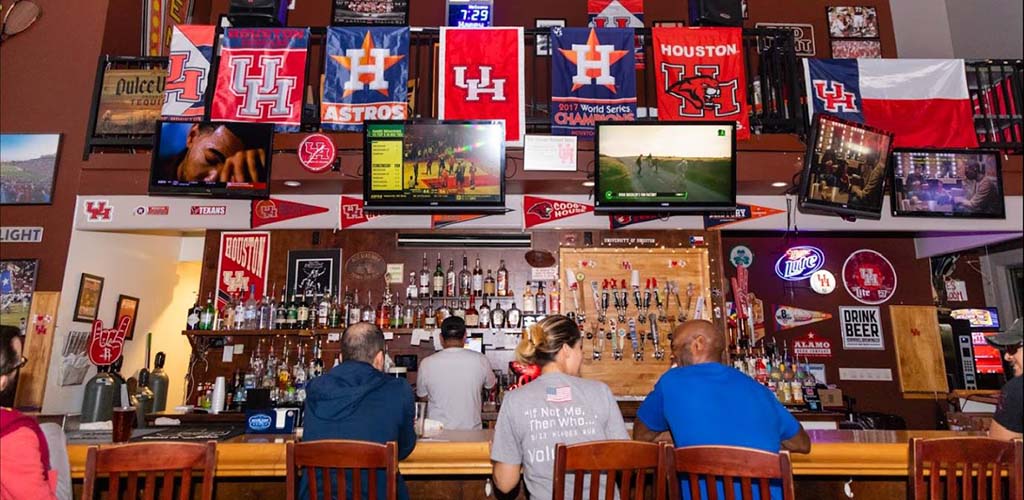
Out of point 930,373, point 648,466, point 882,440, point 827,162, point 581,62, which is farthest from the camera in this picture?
point 930,373

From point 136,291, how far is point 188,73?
7.73 feet

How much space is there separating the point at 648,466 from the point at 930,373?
266 inches

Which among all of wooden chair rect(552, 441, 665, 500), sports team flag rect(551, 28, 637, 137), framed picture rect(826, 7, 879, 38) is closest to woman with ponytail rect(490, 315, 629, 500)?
wooden chair rect(552, 441, 665, 500)

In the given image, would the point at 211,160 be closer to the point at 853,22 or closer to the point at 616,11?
the point at 616,11

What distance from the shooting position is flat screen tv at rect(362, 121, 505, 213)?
493 cm

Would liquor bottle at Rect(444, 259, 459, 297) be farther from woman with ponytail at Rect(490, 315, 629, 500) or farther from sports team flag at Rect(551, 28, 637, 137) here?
woman with ponytail at Rect(490, 315, 629, 500)

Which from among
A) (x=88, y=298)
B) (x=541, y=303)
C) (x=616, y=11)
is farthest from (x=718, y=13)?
(x=88, y=298)

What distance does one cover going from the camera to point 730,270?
742 cm

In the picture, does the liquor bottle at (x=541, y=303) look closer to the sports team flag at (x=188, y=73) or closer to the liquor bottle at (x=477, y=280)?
the liquor bottle at (x=477, y=280)

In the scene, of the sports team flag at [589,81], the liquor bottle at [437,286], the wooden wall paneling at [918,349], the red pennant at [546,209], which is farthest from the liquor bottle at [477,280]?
the wooden wall paneling at [918,349]

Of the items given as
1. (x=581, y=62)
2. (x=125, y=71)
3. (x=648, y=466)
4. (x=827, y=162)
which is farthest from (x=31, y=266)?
(x=827, y=162)

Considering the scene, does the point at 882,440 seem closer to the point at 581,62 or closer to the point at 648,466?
the point at 648,466

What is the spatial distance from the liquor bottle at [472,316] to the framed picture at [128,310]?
334 centimetres

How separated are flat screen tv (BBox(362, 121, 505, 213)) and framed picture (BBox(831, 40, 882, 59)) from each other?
5.36 m
